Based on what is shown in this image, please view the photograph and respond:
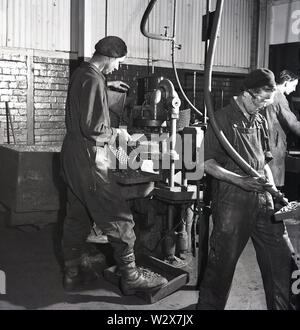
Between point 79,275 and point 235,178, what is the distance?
1637 millimetres

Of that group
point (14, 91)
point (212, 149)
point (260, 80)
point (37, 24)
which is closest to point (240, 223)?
point (212, 149)

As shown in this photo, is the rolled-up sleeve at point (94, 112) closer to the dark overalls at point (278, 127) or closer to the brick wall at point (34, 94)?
the dark overalls at point (278, 127)

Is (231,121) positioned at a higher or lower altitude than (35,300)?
higher

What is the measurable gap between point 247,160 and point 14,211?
3282 millimetres

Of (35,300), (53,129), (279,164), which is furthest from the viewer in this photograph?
(53,129)

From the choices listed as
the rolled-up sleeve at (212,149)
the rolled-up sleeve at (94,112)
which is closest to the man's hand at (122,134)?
the rolled-up sleeve at (94,112)

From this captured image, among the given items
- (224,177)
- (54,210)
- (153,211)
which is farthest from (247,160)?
(54,210)

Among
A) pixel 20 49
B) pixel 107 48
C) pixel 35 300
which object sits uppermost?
pixel 20 49

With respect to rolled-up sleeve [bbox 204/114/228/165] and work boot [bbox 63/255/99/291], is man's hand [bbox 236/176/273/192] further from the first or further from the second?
work boot [bbox 63/255/99/291]

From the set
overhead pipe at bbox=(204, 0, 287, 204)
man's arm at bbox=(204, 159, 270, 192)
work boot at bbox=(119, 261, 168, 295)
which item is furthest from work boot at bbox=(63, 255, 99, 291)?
overhead pipe at bbox=(204, 0, 287, 204)

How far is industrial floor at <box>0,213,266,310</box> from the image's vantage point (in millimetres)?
3133

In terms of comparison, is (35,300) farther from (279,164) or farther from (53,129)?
(53,129)

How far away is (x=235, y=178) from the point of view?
8.22ft

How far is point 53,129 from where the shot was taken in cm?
657
